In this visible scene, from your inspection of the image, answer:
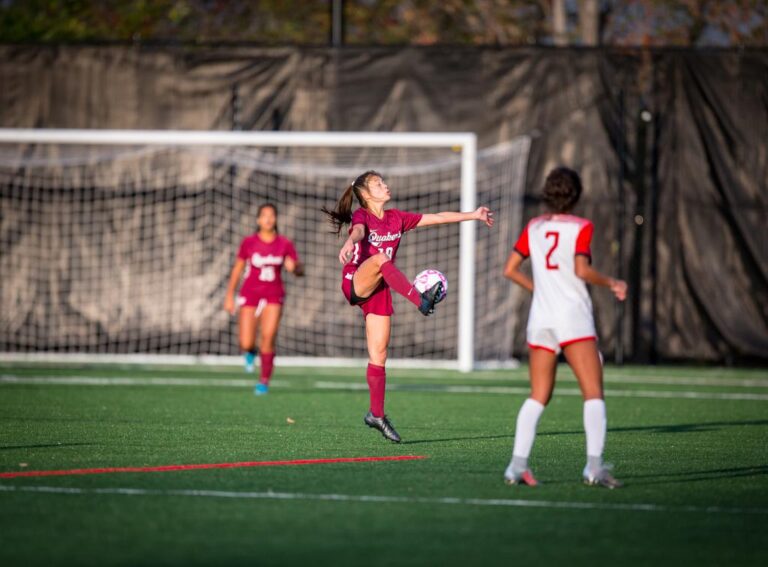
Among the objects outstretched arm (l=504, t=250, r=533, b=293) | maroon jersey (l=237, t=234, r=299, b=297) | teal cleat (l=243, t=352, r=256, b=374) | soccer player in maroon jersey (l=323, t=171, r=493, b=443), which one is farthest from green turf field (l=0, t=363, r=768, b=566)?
teal cleat (l=243, t=352, r=256, b=374)

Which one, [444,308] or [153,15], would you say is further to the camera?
[153,15]

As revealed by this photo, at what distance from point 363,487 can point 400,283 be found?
6.83 feet

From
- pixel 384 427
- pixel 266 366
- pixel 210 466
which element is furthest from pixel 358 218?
pixel 266 366

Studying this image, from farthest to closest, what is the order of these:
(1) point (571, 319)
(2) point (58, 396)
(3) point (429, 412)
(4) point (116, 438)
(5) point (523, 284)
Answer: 1. (2) point (58, 396)
2. (3) point (429, 412)
3. (4) point (116, 438)
4. (5) point (523, 284)
5. (1) point (571, 319)

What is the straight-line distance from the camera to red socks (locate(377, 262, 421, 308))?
8695 mm

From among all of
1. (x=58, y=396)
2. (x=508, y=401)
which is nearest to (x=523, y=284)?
(x=508, y=401)

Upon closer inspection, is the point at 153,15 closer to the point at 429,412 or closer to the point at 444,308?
the point at 444,308

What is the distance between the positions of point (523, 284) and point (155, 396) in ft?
21.5

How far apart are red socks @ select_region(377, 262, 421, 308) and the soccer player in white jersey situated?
175 centimetres

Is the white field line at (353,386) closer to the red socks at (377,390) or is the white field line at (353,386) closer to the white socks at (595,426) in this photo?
the red socks at (377,390)

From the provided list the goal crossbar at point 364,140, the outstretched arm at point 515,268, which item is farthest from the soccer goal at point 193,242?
the outstretched arm at point 515,268

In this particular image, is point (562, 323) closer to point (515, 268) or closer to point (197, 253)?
point (515, 268)

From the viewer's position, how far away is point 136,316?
18.8m

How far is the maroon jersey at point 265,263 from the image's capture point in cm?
1387
